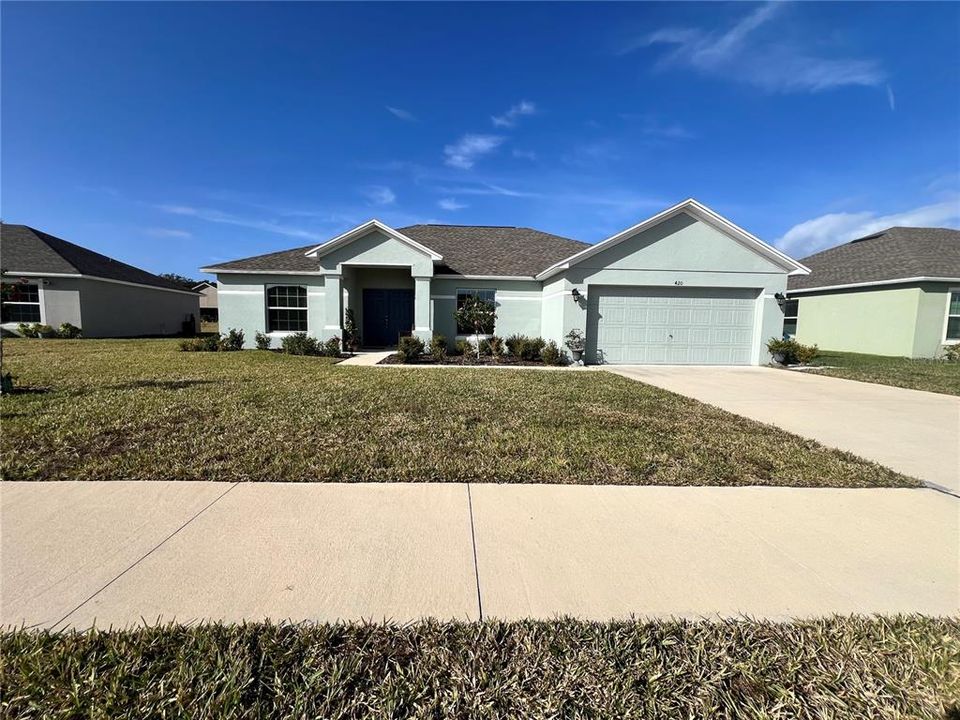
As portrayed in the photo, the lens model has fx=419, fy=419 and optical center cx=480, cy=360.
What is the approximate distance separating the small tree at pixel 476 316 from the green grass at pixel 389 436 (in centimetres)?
785

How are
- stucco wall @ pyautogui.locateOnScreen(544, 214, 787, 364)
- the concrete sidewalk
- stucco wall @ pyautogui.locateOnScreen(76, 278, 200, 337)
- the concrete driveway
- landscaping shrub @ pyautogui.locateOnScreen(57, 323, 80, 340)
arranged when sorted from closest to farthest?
the concrete sidewalk < the concrete driveway < stucco wall @ pyautogui.locateOnScreen(544, 214, 787, 364) < landscaping shrub @ pyautogui.locateOnScreen(57, 323, 80, 340) < stucco wall @ pyautogui.locateOnScreen(76, 278, 200, 337)

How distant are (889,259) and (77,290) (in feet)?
124

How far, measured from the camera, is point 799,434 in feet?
19.4

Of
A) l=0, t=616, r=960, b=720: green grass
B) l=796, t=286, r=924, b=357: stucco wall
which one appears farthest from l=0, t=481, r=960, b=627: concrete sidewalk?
l=796, t=286, r=924, b=357: stucco wall

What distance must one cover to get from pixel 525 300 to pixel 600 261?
3946mm

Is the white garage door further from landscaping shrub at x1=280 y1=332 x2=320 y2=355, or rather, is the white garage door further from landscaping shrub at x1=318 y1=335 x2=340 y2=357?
landscaping shrub at x1=280 y1=332 x2=320 y2=355

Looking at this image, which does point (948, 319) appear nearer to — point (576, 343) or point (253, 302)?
point (576, 343)

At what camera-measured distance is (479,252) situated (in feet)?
62.6

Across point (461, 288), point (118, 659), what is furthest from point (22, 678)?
point (461, 288)

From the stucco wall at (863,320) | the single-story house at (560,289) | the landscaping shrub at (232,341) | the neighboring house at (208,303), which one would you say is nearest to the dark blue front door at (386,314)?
the single-story house at (560,289)

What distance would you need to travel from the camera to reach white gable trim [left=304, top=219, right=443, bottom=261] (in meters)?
15.0

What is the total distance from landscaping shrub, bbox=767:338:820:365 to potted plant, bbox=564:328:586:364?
248 inches

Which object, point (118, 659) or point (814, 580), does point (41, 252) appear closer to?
point (118, 659)

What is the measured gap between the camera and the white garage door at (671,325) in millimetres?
14242
